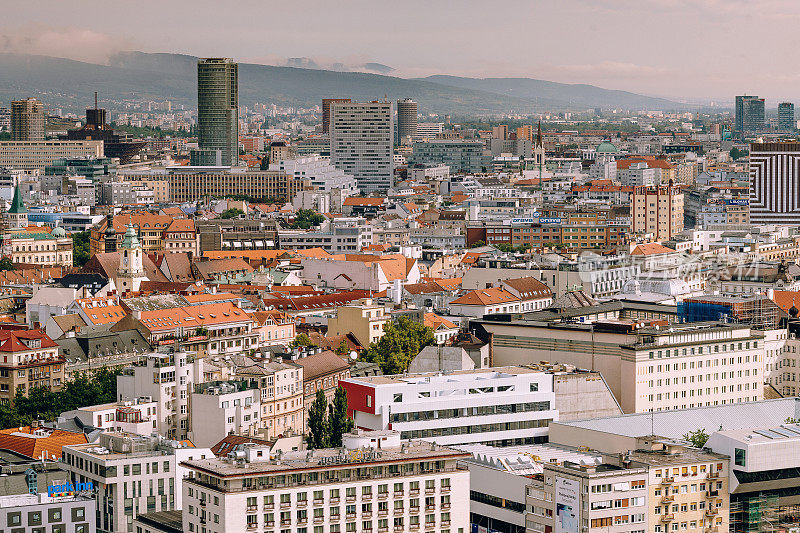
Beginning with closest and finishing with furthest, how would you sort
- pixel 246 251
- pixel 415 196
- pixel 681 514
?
pixel 681 514 < pixel 246 251 < pixel 415 196

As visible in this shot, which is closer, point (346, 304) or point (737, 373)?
point (737, 373)

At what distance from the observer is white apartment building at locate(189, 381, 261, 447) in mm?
36812

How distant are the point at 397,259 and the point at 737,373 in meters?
28.3

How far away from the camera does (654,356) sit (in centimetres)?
4116

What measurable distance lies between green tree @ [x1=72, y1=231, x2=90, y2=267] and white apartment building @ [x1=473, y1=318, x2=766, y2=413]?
4292 cm

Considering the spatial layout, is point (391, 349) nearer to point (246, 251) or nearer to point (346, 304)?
point (346, 304)

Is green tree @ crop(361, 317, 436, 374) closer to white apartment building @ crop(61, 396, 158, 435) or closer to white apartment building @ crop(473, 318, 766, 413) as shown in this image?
white apartment building @ crop(473, 318, 766, 413)

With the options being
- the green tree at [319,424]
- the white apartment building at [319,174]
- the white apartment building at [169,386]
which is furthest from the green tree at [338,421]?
the white apartment building at [319,174]

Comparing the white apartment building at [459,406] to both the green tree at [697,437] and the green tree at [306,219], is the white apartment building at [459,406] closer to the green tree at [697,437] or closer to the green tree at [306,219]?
the green tree at [697,437]

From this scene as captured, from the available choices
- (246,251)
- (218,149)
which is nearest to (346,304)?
(246,251)

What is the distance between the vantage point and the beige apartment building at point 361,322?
50.5 meters

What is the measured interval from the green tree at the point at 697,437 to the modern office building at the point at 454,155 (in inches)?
4881

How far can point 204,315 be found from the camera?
171 ft

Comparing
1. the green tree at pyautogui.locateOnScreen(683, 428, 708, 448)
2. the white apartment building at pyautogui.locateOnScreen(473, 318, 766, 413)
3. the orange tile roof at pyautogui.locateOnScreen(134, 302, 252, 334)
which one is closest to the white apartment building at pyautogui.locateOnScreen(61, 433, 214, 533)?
the green tree at pyautogui.locateOnScreen(683, 428, 708, 448)
